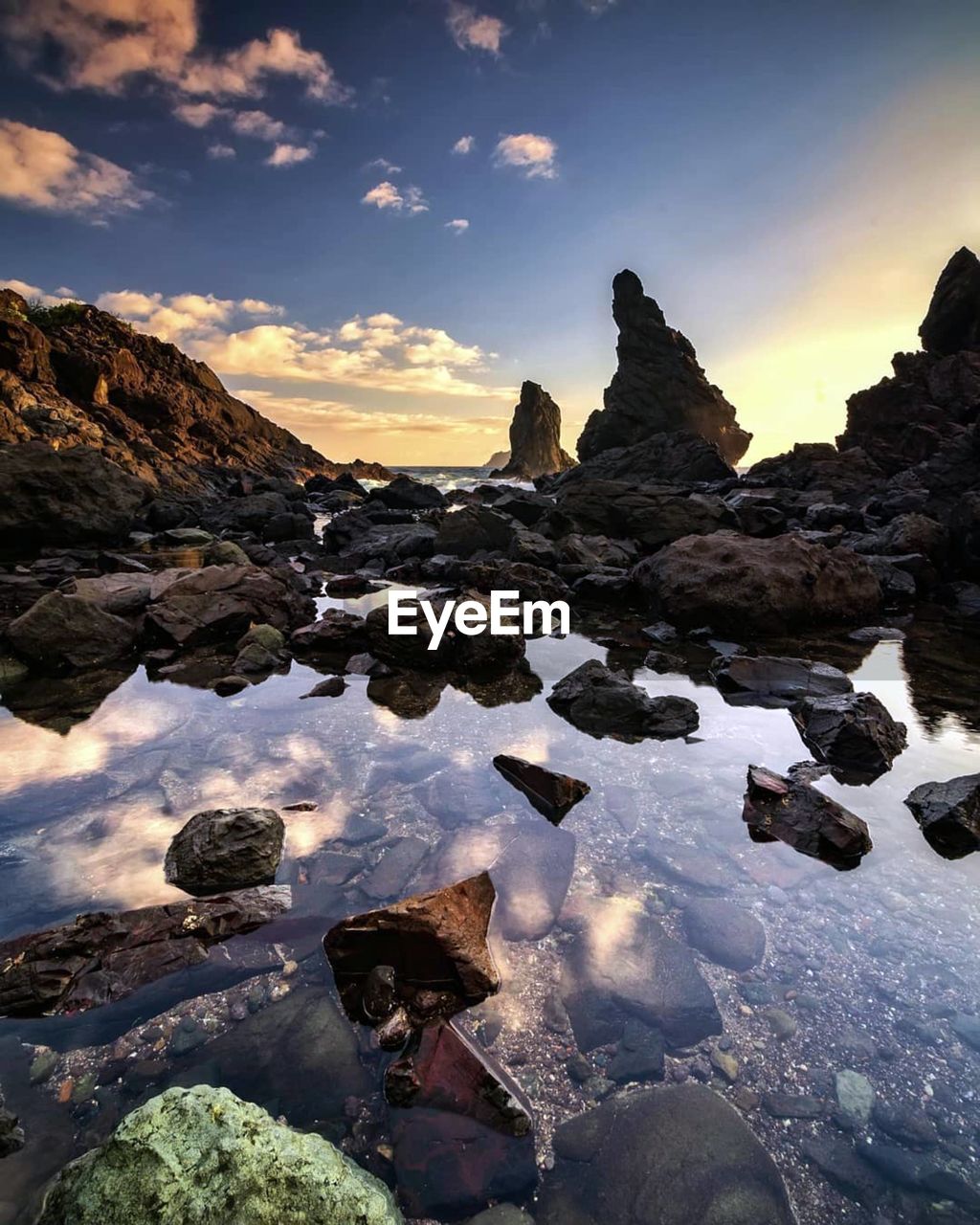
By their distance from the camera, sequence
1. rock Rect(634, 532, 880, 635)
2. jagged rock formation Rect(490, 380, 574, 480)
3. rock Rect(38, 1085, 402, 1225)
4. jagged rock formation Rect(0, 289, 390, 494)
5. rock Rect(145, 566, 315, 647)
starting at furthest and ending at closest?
1. jagged rock formation Rect(490, 380, 574, 480)
2. jagged rock formation Rect(0, 289, 390, 494)
3. rock Rect(634, 532, 880, 635)
4. rock Rect(145, 566, 315, 647)
5. rock Rect(38, 1085, 402, 1225)

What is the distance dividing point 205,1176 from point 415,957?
136 centimetres

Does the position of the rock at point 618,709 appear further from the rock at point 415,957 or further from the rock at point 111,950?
the rock at point 111,950

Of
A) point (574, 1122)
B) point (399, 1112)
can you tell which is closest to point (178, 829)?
point (399, 1112)

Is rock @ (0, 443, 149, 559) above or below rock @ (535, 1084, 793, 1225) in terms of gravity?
above

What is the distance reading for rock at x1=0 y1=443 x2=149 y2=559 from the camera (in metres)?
15.5

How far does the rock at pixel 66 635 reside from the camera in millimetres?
7578

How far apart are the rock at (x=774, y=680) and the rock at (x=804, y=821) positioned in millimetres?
2308

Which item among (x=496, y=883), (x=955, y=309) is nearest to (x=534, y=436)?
(x=955, y=309)

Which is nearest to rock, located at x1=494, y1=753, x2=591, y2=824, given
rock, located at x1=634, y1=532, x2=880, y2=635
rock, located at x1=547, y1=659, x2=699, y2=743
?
rock, located at x1=547, y1=659, x2=699, y2=743

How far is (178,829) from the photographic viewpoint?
408 centimetres

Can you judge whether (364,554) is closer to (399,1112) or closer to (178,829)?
(178,829)

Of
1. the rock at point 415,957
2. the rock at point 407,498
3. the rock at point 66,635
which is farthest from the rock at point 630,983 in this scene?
the rock at point 407,498

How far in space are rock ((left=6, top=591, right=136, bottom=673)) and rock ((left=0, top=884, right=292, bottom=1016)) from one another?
569cm

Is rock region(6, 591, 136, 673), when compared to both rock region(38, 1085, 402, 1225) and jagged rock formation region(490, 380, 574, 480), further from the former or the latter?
jagged rock formation region(490, 380, 574, 480)
